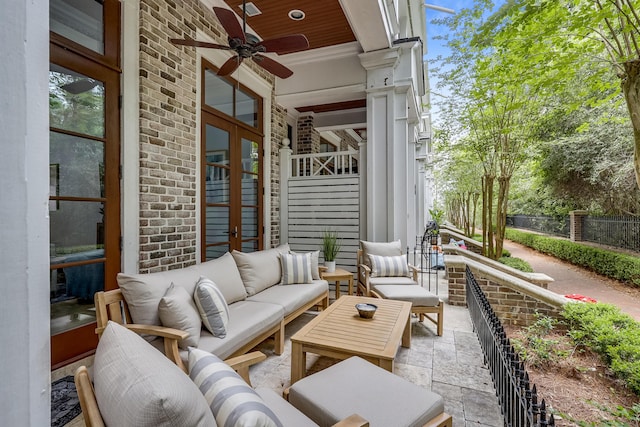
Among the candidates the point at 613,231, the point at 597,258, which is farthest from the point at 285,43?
the point at 613,231

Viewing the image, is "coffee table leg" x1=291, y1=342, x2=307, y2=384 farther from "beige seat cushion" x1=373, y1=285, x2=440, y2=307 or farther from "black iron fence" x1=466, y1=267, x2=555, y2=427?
"beige seat cushion" x1=373, y1=285, x2=440, y2=307

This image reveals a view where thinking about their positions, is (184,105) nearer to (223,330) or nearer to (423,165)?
(223,330)

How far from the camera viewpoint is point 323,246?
17.5 ft

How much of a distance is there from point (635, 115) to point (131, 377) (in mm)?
4223

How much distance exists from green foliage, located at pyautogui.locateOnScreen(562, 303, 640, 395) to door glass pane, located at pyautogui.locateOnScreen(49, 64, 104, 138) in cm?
497

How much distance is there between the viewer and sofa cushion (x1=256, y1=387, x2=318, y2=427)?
1365mm

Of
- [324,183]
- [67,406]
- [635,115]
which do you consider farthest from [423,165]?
[67,406]

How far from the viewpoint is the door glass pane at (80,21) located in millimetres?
2424

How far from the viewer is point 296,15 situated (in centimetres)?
411

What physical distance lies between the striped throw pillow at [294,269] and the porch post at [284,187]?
5.72 feet

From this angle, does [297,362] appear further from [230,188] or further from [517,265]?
[517,265]

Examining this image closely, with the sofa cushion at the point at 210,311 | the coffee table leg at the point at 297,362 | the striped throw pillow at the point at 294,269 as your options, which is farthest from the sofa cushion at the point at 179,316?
the striped throw pillow at the point at 294,269

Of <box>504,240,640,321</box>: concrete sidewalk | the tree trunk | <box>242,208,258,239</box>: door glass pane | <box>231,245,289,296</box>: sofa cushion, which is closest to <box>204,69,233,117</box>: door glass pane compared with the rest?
<box>242,208,258,239</box>: door glass pane

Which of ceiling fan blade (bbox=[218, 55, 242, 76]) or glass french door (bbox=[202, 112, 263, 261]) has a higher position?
ceiling fan blade (bbox=[218, 55, 242, 76])
